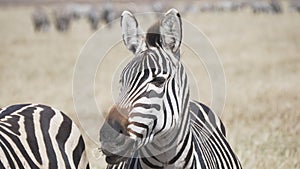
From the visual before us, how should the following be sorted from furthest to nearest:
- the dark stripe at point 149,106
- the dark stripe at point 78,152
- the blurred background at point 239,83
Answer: the blurred background at point 239,83 < the dark stripe at point 78,152 < the dark stripe at point 149,106

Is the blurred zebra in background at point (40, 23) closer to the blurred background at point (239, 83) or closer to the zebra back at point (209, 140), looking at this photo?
the blurred background at point (239, 83)

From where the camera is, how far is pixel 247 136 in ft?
25.5

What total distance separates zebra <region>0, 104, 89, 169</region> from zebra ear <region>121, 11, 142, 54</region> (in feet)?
3.64

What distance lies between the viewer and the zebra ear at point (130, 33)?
11.5 feet

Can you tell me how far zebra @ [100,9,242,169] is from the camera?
3.12 metres

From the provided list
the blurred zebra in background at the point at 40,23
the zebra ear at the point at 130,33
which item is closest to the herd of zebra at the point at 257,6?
the blurred zebra in background at the point at 40,23

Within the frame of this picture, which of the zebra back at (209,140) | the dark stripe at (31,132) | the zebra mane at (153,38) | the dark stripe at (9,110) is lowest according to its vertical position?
the zebra back at (209,140)

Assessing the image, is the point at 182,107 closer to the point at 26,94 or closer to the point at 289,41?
the point at 26,94

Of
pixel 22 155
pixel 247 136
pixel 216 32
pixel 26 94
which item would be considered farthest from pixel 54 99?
pixel 216 32

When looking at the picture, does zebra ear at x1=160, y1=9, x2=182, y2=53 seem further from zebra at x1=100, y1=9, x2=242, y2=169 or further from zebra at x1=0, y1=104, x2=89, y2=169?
zebra at x1=0, y1=104, x2=89, y2=169

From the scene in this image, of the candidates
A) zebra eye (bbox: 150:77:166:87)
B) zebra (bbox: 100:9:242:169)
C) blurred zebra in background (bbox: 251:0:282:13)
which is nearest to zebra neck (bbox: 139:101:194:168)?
zebra (bbox: 100:9:242:169)

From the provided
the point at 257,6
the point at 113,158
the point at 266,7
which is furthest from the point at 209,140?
the point at 266,7

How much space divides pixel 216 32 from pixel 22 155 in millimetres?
25067

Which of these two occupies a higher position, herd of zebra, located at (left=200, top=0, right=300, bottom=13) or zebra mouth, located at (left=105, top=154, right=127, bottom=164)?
herd of zebra, located at (left=200, top=0, right=300, bottom=13)
